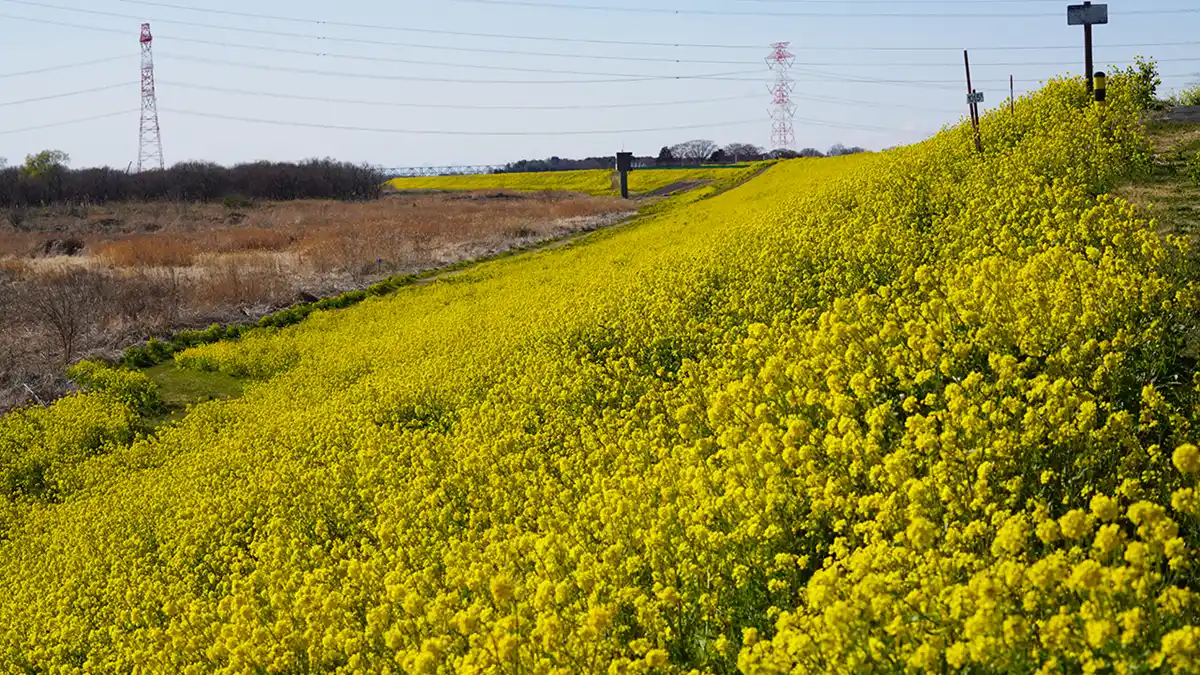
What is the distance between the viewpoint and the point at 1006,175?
1260 cm

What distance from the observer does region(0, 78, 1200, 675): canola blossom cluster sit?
12.8 ft

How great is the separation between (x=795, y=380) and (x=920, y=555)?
2941 millimetres

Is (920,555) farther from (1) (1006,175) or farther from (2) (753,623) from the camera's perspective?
(1) (1006,175)

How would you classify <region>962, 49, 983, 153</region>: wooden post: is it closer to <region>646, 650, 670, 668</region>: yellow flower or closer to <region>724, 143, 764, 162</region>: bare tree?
<region>646, 650, 670, 668</region>: yellow flower

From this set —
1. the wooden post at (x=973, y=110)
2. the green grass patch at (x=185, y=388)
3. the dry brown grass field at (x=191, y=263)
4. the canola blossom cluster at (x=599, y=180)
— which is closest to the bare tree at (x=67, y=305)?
the dry brown grass field at (x=191, y=263)

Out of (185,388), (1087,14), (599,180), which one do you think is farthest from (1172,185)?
(599,180)

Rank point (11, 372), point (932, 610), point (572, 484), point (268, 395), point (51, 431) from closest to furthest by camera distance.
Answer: point (932, 610)
point (572, 484)
point (51, 431)
point (268, 395)
point (11, 372)

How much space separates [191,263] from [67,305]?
934cm

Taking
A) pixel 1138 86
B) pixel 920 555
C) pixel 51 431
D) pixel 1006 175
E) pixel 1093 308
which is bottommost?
pixel 51 431

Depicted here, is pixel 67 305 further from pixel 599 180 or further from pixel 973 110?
pixel 599 180

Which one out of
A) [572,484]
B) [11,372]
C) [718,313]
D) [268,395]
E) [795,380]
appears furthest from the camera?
[11,372]

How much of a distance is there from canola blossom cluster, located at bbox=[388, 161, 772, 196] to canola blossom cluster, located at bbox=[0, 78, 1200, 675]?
5218cm

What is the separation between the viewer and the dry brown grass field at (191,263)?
69.9 feet

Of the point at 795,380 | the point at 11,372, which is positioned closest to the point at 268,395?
the point at 11,372
